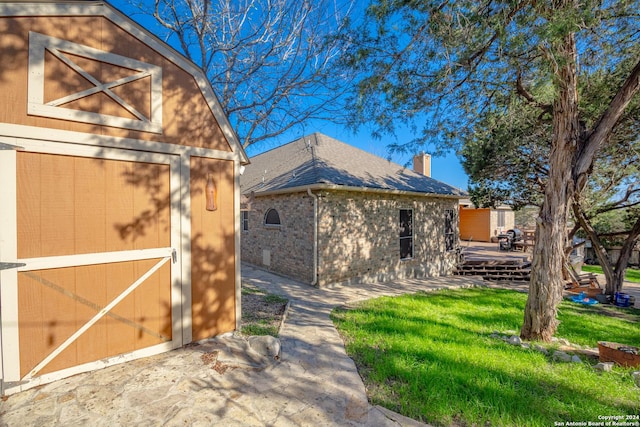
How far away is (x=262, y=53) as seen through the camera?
6.75 m

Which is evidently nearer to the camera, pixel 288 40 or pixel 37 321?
pixel 37 321

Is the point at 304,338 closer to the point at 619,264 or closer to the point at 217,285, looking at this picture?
the point at 217,285

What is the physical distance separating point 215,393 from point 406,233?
8.54 metres

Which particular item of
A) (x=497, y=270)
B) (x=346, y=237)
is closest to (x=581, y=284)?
(x=497, y=270)

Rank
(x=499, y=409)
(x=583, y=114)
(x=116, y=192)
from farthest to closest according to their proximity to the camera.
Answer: (x=583, y=114) < (x=116, y=192) < (x=499, y=409)

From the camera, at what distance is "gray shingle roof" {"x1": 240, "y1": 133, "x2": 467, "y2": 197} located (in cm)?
871

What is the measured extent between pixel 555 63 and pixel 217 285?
613cm

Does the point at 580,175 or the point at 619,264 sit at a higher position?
the point at 580,175

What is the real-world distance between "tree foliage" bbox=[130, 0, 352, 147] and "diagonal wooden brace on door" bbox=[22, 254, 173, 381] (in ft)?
13.0

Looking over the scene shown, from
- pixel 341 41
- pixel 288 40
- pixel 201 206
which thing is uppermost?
pixel 288 40

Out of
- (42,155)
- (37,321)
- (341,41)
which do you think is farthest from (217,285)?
(341,41)

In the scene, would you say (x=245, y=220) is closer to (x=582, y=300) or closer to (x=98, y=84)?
(x=98, y=84)

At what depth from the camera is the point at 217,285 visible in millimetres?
4305

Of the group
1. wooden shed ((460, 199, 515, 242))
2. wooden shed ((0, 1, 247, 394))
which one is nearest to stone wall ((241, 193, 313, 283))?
wooden shed ((0, 1, 247, 394))
